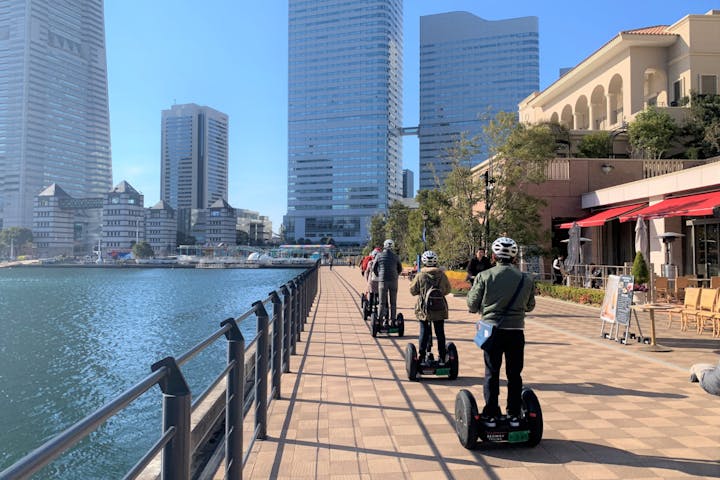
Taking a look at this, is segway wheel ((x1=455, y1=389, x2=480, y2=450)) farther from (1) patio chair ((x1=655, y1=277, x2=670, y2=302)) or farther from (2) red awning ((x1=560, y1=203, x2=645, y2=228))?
(2) red awning ((x1=560, y1=203, x2=645, y2=228))

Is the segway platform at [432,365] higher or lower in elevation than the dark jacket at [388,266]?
lower

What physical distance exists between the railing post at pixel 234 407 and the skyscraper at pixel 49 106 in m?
185

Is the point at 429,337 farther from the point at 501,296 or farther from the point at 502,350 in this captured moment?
the point at 501,296

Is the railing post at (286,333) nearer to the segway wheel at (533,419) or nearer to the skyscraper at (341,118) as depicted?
the segway wheel at (533,419)

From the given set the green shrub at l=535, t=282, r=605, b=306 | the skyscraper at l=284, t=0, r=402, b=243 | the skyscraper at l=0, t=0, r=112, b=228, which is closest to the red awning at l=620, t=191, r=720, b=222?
the green shrub at l=535, t=282, r=605, b=306

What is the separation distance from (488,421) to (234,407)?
2040 mm

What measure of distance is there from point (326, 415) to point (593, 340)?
21.5 feet

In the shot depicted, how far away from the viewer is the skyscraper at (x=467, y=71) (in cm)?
16238

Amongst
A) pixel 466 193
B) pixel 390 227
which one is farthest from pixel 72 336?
pixel 390 227

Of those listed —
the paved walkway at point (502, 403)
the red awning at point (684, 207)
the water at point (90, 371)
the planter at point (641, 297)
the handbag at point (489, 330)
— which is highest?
the red awning at point (684, 207)

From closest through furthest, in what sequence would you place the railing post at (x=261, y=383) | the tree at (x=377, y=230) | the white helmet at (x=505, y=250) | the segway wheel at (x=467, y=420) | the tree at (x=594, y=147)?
the segway wheel at (x=467, y=420) < the white helmet at (x=505, y=250) < the railing post at (x=261, y=383) < the tree at (x=594, y=147) < the tree at (x=377, y=230)

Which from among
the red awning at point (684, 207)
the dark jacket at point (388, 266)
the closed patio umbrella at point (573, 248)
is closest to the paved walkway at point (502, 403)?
the dark jacket at point (388, 266)

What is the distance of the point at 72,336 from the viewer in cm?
1950

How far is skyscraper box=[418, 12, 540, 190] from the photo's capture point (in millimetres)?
162375
